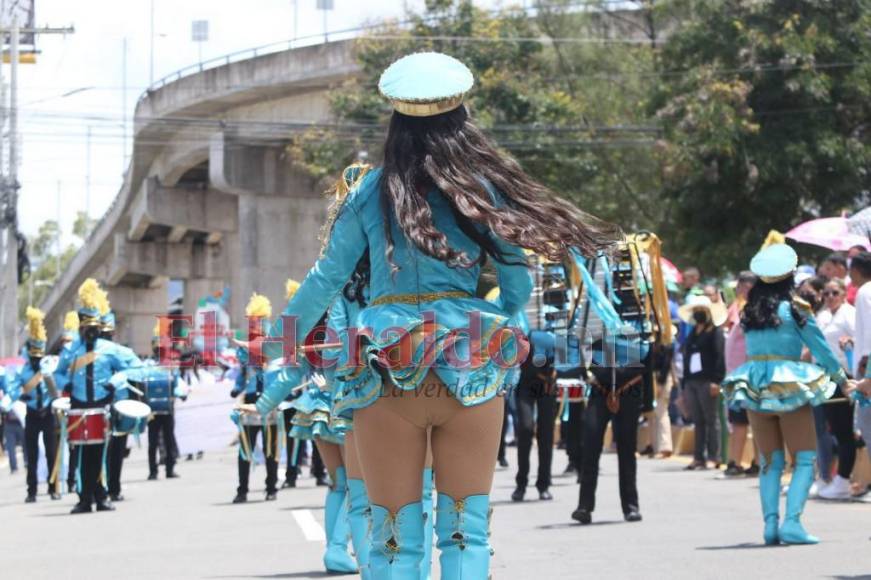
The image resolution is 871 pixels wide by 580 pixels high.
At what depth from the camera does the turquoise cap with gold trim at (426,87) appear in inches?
226

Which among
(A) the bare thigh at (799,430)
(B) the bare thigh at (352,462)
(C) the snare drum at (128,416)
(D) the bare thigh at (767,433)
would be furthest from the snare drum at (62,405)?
(B) the bare thigh at (352,462)

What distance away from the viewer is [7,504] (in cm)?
1866

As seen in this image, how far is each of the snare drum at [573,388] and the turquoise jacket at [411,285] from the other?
10312 millimetres

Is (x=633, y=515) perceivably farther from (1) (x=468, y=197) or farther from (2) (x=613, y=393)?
(1) (x=468, y=197)

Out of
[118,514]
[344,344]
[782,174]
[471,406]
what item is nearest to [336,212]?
[344,344]

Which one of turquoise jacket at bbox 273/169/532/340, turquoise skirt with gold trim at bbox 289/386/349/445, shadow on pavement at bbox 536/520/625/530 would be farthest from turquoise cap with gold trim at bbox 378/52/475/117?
shadow on pavement at bbox 536/520/625/530

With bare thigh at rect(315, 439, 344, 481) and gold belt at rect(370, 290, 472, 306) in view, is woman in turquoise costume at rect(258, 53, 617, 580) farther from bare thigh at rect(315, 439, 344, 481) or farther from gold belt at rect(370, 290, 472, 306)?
bare thigh at rect(315, 439, 344, 481)

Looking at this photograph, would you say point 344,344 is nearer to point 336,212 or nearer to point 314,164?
point 336,212

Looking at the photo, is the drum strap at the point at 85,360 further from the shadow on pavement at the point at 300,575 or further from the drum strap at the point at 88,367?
the shadow on pavement at the point at 300,575

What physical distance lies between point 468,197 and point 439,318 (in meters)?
0.42

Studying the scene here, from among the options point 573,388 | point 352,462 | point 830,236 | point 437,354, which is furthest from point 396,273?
point 830,236

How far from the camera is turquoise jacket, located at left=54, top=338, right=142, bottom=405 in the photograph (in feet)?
53.3

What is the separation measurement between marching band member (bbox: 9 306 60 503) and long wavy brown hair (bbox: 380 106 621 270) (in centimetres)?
1389

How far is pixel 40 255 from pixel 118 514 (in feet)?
451
